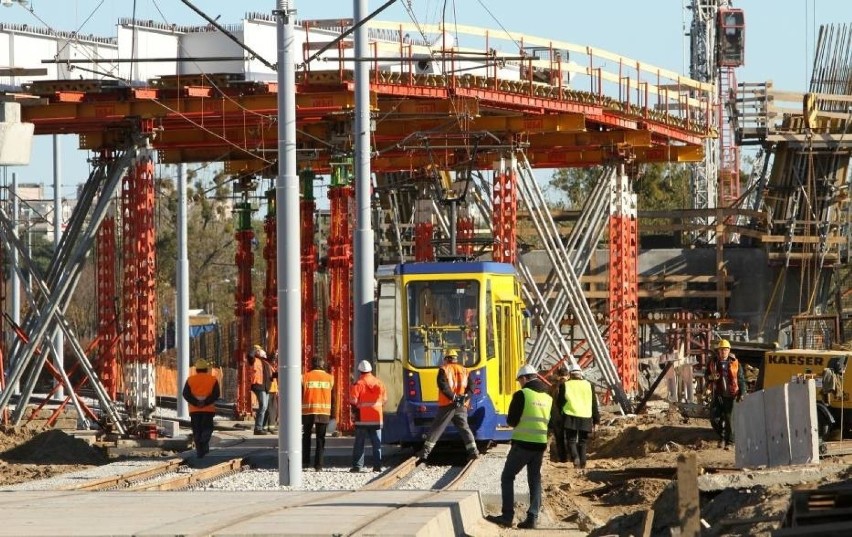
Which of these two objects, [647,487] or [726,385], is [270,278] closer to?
[726,385]

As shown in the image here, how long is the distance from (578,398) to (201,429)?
19.1ft

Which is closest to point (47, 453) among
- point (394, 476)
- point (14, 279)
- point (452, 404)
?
point (452, 404)

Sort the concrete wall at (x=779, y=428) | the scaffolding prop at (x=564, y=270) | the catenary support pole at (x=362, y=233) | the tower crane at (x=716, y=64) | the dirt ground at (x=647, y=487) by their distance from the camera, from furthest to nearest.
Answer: the tower crane at (x=716, y=64) < the scaffolding prop at (x=564, y=270) < the catenary support pole at (x=362, y=233) < the concrete wall at (x=779, y=428) < the dirt ground at (x=647, y=487)

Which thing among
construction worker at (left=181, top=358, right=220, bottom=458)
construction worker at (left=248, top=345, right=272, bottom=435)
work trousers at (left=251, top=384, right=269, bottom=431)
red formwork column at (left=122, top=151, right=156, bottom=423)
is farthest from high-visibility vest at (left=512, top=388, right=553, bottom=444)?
work trousers at (left=251, top=384, right=269, bottom=431)

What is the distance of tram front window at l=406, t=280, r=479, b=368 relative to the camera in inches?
1133

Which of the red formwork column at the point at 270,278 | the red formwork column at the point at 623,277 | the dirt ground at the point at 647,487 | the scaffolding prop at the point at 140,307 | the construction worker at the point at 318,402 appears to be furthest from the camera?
the red formwork column at the point at 623,277

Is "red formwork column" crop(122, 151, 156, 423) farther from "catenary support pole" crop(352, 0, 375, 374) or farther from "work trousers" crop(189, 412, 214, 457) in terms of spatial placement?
"work trousers" crop(189, 412, 214, 457)

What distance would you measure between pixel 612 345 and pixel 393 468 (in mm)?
21485

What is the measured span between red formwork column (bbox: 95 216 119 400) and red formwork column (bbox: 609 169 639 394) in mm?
12462

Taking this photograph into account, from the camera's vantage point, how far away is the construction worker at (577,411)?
91.4 ft

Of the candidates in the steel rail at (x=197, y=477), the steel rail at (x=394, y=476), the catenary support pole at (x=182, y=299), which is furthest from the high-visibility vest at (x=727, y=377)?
the catenary support pole at (x=182, y=299)

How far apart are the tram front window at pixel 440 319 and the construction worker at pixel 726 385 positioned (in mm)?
3835

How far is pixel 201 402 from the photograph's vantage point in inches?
1128

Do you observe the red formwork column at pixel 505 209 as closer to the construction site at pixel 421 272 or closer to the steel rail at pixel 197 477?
the construction site at pixel 421 272
